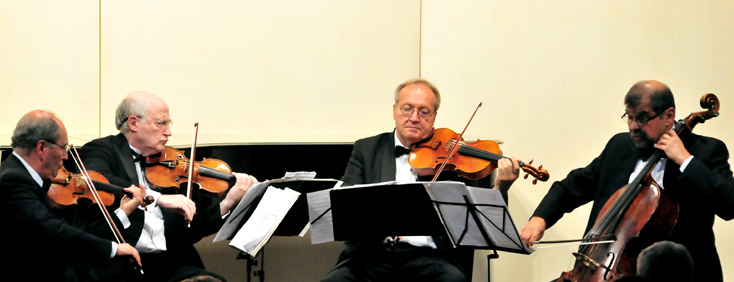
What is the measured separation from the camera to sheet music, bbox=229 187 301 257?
139 inches

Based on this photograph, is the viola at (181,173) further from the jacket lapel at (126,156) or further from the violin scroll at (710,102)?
the violin scroll at (710,102)

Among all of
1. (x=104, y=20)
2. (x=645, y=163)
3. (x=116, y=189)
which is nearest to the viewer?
(x=116, y=189)

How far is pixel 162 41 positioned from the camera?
519 centimetres

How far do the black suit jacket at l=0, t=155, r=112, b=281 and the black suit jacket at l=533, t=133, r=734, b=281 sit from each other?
206 cm

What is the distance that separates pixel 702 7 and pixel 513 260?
6.51 ft

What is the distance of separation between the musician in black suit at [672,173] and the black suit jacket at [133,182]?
1443 millimetres

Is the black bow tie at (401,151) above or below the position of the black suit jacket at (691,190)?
above

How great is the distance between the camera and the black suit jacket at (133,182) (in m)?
3.69

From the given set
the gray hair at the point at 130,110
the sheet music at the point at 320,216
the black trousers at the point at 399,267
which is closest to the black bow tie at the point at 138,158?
the gray hair at the point at 130,110

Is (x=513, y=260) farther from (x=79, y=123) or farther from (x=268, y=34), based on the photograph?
(x=79, y=123)

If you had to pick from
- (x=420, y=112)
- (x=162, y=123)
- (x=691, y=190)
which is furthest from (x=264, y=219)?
(x=691, y=190)

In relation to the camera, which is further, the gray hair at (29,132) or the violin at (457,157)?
the violin at (457,157)

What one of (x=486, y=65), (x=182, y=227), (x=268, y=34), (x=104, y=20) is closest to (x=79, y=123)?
(x=104, y=20)

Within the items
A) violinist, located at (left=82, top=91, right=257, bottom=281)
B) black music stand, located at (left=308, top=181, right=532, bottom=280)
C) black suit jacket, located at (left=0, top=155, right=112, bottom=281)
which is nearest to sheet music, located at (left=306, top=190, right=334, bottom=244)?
black music stand, located at (left=308, top=181, right=532, bottom=280)
